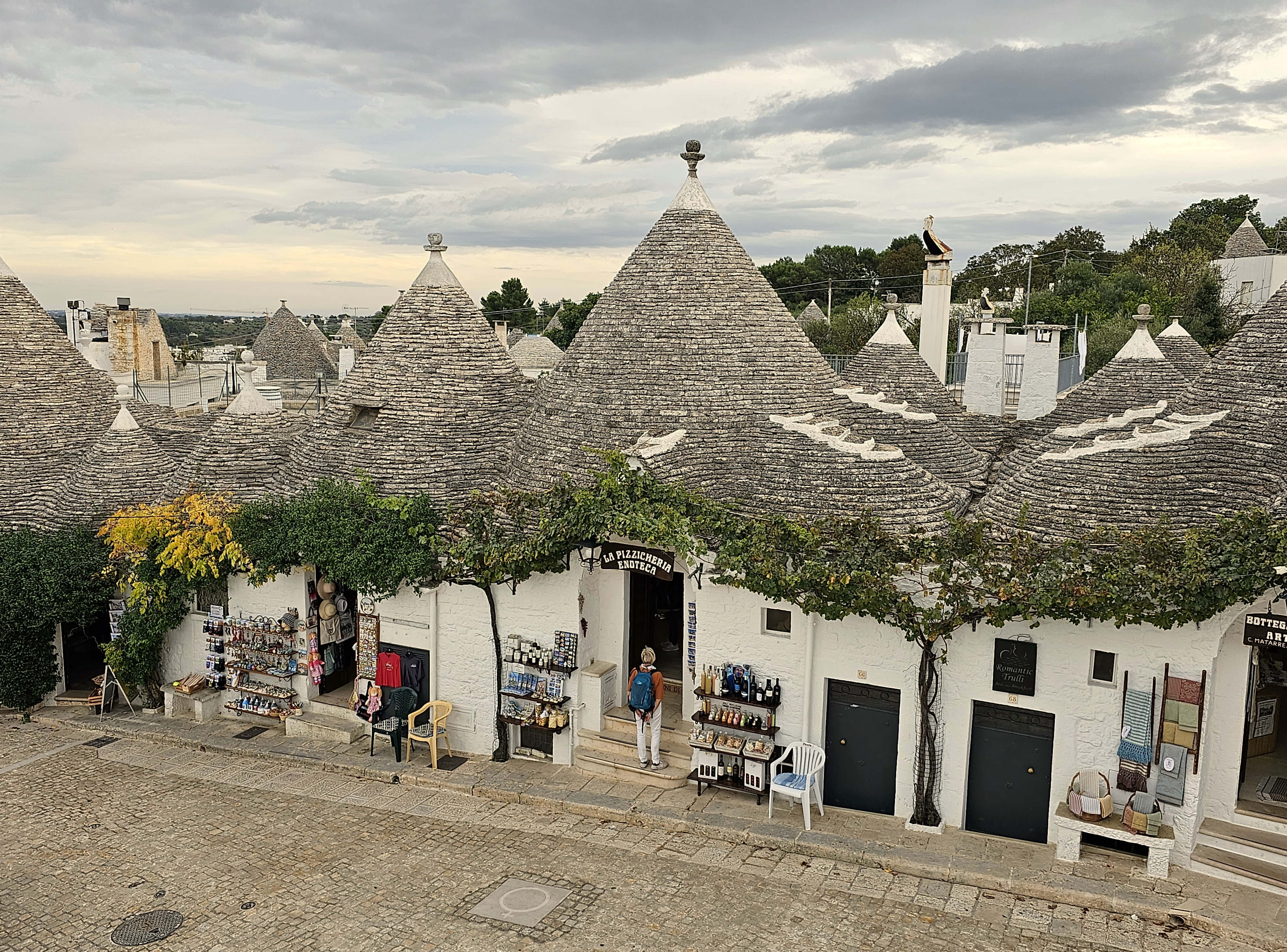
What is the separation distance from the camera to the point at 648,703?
1467 cm

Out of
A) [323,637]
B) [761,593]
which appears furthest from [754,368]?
[323,637]

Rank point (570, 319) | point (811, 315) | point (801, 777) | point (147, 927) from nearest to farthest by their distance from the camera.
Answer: point (147, 927)
point (801, 777)
point (811, 315)
point (570, 319)

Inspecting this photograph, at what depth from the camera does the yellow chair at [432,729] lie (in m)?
15.6

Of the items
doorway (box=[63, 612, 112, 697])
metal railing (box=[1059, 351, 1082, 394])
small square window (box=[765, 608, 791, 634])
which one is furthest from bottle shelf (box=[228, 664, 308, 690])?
metal railing (box=[1059, 351, 1082, 394])

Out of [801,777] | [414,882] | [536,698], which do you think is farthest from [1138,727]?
[414,882]

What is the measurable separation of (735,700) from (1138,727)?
200 inches

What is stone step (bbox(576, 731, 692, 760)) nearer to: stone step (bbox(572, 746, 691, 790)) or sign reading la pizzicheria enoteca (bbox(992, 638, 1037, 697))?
stone step (bbox(572, 746, 691, 790))

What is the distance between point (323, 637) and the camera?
1745cm

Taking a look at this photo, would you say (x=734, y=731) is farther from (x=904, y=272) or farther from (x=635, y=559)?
(x=904, y=272)

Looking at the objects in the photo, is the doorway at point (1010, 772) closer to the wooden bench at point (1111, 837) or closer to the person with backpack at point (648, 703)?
the wooden bench at point (1111, 837)

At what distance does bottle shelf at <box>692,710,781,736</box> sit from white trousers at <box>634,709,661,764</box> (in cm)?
70

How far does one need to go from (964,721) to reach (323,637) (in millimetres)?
10569

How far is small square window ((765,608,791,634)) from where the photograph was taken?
46.3 ft

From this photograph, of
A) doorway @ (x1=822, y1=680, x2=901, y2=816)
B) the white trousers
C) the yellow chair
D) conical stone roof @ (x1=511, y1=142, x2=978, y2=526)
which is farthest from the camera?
the yellow chair
